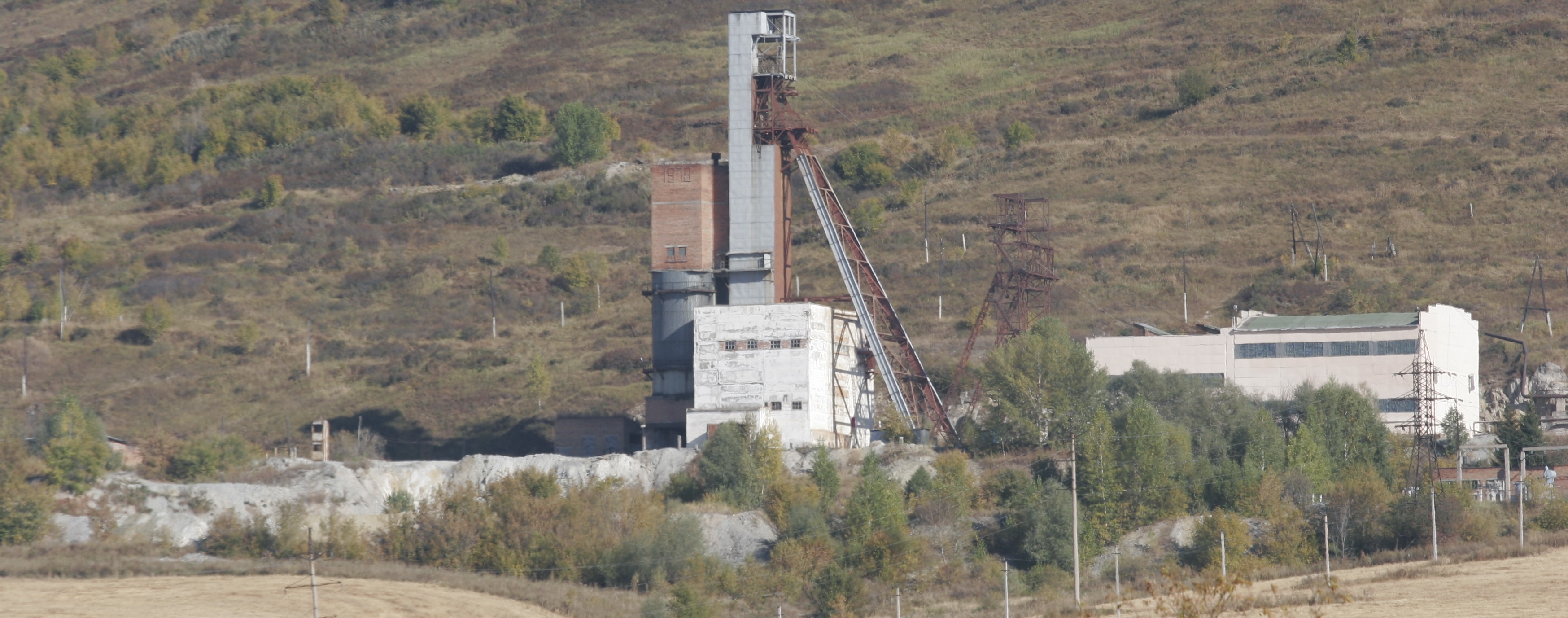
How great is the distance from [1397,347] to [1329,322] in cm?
348

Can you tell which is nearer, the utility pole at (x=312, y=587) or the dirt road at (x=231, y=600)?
the utility pole at (x=312, y=587)

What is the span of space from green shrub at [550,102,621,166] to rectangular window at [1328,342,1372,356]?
239ft

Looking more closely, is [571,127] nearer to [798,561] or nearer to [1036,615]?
[798,561]

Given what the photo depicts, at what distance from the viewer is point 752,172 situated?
85.1 meters

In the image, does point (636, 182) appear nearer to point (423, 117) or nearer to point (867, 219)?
point (867, 219)

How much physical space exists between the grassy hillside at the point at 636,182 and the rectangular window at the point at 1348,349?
11035 millimetres

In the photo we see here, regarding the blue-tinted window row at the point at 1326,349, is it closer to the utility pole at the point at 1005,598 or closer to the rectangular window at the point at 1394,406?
the rectangular window at the point at 1394,406

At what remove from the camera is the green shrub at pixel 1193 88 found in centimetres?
14050

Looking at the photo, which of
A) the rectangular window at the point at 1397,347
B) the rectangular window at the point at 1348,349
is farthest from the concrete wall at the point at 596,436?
the rectangular window at the point at 1397,347

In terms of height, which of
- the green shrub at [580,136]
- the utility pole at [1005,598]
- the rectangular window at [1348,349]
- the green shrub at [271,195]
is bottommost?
the utility pole at [1005,598]

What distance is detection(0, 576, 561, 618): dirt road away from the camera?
204 feet

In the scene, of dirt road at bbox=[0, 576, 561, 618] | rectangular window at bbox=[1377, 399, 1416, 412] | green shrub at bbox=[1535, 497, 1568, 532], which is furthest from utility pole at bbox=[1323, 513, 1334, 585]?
dirt road at bbox=[0, 576, 561, 618]

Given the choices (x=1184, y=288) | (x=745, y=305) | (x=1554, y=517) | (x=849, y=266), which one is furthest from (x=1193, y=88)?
(x=1554, y=517)

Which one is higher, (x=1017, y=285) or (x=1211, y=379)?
(x=1017, y=285)
